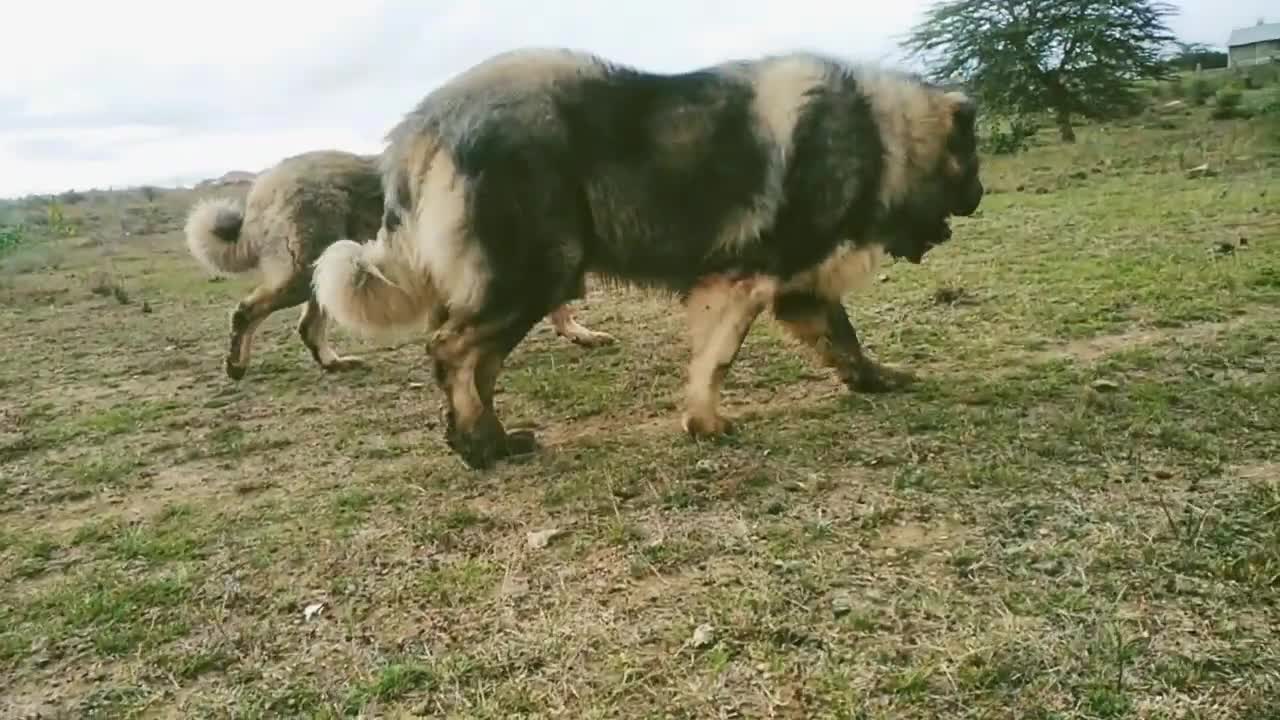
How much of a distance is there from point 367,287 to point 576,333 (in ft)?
7.45

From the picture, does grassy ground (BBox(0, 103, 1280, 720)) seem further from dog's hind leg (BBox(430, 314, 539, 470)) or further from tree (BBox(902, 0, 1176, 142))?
tree (BBox(902, 0, 1176, 142))

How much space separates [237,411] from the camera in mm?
5395

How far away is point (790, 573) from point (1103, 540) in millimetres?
939

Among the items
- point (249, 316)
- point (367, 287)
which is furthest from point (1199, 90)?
point (367, 287)

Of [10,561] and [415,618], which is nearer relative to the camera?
[415,618]

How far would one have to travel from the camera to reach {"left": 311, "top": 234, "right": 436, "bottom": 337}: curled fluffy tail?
420cm

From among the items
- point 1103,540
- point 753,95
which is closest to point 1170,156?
point 753,95

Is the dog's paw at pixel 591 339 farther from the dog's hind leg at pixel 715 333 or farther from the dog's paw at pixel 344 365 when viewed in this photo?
the dog's hind leg at pixel 715 333

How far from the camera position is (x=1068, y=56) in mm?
21859

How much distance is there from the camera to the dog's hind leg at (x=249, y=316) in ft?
20.0

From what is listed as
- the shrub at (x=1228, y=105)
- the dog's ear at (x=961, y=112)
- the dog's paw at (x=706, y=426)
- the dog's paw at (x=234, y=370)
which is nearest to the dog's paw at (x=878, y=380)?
the dog's paw at (x=706, y=426)

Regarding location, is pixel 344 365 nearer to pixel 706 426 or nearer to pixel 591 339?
pixel 591 339

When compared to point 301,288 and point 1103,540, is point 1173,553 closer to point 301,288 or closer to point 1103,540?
point 1103,540

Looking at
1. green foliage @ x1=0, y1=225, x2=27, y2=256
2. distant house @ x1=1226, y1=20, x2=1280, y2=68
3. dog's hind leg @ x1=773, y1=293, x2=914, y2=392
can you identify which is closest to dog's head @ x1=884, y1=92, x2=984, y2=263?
dog's hind leg @ x1=773, y1=293, x2=914, y2=392
